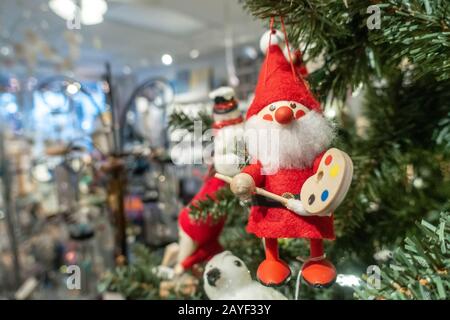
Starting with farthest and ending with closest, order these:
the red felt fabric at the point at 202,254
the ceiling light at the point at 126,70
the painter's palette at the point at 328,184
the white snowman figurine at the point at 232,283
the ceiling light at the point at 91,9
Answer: the ceiling light at the point at 126,70 → the ceiling light at the point at 91,9 → the red felt fabric at the point at 202,254 → the white snowman figurine at the point at 232,283 → the painter's palette at the point at 328,184

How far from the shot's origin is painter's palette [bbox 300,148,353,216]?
0.26m

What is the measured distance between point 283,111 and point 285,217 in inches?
3.9

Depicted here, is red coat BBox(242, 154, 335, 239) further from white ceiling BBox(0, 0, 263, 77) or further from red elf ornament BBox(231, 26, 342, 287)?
white ceiling BBox(0, 0, 263, 77)

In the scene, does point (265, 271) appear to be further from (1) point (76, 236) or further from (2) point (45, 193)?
(2) point (45, 193)

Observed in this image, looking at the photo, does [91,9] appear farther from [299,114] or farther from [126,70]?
[126,70]

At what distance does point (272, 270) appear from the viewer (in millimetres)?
322

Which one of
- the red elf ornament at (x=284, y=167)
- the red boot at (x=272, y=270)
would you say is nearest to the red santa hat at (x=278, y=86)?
the red elf ornament at (x=284, y=167)

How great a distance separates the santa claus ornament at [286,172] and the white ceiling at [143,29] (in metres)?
0.90

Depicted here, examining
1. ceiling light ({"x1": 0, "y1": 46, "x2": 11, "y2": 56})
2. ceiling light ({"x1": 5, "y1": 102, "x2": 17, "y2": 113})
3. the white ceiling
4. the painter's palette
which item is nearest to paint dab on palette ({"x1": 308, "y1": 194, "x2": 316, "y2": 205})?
the painter's palette

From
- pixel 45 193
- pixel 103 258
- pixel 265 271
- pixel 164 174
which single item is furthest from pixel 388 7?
pixel 45 193

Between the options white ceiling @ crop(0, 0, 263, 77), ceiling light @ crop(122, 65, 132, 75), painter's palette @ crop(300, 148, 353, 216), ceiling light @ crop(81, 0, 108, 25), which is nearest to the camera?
painter's palette @ crop(300, 148, 353, 216)

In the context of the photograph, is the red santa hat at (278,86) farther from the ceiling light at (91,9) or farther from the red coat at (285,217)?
the ceiling light at (91,9)

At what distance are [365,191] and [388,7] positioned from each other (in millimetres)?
221

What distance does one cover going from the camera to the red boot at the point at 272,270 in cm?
32
